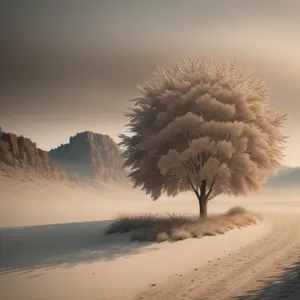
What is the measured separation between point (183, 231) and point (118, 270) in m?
5.38

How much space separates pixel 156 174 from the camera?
22781mm

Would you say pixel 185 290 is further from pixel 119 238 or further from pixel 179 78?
pixel 179 78

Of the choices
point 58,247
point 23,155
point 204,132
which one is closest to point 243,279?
point 58,247

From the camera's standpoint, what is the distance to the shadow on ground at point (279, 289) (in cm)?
888

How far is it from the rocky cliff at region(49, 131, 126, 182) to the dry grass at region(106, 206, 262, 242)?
11424cm

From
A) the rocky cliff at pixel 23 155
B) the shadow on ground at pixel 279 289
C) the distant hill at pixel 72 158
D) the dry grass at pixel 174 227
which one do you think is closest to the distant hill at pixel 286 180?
the distant hill at pixel 72 158

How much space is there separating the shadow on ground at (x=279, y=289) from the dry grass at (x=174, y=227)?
6543 mm

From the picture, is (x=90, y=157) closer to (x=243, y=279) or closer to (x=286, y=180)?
(x=286, y=180)

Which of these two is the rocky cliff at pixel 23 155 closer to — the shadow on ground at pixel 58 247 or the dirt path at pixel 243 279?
the shadow on ground at pixel 58 247

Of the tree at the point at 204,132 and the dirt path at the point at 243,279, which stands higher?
the tree at the point at 204,132

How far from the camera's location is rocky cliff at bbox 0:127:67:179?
3546 inches

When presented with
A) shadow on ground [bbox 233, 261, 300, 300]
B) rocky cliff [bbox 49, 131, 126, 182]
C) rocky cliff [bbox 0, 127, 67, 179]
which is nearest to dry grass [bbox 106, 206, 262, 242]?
shadow on ground [bbox 233, 261, 300, 300]

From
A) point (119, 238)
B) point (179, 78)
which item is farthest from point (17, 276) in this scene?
point (179, 78)

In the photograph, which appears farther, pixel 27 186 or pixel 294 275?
pixel 27 186
